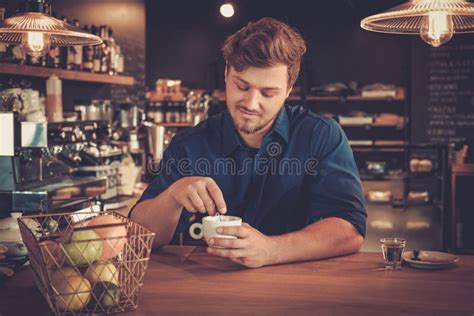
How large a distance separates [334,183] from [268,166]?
0.26m

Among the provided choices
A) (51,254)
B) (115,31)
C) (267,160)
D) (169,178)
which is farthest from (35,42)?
(115,31)

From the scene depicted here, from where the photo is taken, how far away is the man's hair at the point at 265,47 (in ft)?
6.80

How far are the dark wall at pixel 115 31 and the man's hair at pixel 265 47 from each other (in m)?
2.43

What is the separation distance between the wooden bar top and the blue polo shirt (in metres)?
0.46

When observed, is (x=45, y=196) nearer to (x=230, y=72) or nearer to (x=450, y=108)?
(x=230, y=72)

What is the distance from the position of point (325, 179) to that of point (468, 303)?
30.3 inches

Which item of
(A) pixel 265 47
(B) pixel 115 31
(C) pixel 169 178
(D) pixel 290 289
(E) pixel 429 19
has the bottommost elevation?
(D) pixel 290 289

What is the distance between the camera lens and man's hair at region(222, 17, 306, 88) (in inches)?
81.6

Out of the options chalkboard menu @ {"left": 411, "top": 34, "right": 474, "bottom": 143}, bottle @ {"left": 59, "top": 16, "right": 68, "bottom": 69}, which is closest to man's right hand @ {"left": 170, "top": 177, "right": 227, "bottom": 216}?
bottle @ {"left": 59, "top": 16, "right": 68, "bottom": 69}

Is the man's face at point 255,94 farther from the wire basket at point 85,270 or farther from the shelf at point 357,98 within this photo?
the shelf at point 357,98

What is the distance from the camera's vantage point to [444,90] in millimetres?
7359

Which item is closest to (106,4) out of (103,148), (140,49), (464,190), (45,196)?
(140,49)

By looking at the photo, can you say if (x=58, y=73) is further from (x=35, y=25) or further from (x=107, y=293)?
(x=107, y=293)

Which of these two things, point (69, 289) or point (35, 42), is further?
point (35, 42)
